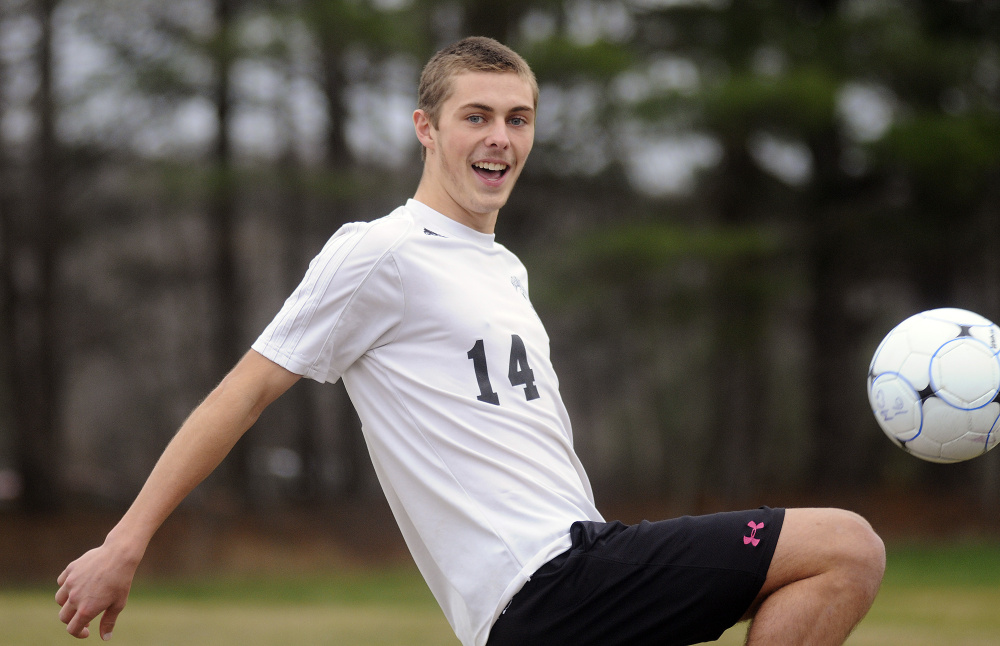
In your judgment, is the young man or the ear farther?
the ear

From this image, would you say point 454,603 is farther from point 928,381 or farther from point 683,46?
point 683,46

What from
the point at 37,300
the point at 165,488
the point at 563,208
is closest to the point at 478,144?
the point at 165,488

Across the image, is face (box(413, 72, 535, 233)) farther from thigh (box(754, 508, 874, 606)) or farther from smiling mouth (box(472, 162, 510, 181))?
thigh (box(754, 508, 874, 606))

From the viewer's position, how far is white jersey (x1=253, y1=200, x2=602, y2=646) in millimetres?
2459

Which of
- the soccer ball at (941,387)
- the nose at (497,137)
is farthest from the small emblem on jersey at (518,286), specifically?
the soccer ball at (941,387)

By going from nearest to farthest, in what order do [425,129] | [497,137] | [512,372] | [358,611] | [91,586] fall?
[91,586]
[512,372]
[497,137]
[425,129]
[358,611]

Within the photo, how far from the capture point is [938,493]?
18078mm

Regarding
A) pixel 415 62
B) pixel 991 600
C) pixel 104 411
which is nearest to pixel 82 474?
pixel 104 411

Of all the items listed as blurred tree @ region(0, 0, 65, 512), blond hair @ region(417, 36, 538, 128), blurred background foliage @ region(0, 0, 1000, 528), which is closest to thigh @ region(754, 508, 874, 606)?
blond hair @ region(417, 36, 538, 128)

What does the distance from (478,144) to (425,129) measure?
0.22m

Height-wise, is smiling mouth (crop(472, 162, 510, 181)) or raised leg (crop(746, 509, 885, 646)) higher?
smiling mouth (crop(472, 162, 510, 181))

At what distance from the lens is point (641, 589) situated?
239cm

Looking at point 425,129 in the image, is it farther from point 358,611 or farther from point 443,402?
point 358,611

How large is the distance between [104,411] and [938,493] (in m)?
16.0
